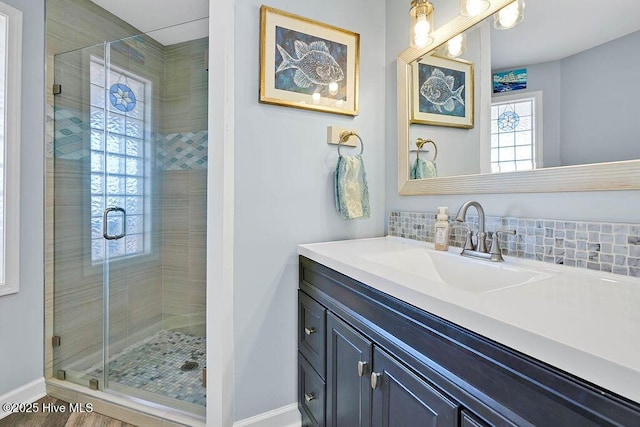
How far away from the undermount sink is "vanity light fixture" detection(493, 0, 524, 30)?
0.85 metres

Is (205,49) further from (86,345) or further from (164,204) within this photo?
(86,345)

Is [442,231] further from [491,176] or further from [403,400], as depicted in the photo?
[403,400]

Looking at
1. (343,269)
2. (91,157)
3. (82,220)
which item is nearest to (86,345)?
(82,220)

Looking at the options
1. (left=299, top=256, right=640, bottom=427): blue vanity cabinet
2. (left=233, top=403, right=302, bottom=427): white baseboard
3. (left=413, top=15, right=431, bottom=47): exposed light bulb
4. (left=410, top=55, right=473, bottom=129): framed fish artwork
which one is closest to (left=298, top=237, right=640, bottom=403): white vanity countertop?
(left=299, top=256, right=640, bottom=427): blue vanity cabinet

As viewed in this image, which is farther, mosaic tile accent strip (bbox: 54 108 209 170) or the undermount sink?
mosaic tile accent strip (bbox: 54 108 209 170)

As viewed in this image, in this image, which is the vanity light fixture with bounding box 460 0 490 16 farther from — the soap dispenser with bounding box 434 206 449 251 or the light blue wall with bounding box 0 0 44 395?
the light blue wall with bounding box 0 0 44 395

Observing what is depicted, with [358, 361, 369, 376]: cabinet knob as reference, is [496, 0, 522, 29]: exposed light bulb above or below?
above

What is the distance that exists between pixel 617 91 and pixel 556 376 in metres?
0.82

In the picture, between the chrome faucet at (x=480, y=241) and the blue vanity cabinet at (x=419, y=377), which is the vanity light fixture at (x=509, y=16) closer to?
the chrome faucet at (x=480, y=241)

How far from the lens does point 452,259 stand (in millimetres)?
1118

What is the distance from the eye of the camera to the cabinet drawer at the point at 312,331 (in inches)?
46.7

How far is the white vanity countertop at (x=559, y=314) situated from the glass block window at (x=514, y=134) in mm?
362

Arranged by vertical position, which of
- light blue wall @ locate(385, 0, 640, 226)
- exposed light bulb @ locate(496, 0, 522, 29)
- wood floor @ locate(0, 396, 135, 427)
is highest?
exposed light bulb @ locate(496, 0, 522, 29)

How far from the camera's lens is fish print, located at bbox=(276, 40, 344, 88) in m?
1.42
